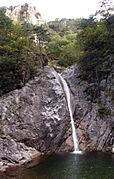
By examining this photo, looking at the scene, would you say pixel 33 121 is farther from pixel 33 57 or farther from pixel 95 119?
pixel 33 57

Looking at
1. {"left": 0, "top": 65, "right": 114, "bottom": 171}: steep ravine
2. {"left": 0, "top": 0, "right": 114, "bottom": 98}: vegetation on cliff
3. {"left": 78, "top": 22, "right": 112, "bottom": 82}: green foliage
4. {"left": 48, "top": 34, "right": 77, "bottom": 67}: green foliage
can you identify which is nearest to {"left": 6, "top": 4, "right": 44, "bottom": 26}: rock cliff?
{"left": 48, "top": 34, "right": 77, "bottom": 67}: green foliage

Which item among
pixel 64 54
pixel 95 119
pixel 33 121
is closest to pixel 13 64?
pixel 33 121

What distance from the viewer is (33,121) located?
17.0 meters

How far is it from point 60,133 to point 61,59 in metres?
23.0

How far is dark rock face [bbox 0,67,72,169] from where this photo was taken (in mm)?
14069

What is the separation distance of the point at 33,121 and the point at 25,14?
7046cm

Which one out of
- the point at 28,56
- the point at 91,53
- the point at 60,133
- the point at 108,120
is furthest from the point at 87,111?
the point at 28,56

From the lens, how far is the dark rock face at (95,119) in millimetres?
16797

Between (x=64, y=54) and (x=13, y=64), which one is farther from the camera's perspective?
(x=64, y=54)

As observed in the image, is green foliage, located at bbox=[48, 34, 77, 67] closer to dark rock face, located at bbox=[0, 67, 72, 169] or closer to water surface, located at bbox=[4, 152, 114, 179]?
dark rock face, located at bbox=[0, 67, 72, 169]

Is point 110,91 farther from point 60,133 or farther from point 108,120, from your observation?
point 60,133

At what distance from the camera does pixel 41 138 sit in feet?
53.4

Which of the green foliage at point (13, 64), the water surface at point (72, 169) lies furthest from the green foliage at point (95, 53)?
the water surface at point (72, 169)

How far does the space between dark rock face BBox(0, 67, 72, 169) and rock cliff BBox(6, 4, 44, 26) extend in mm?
61138
